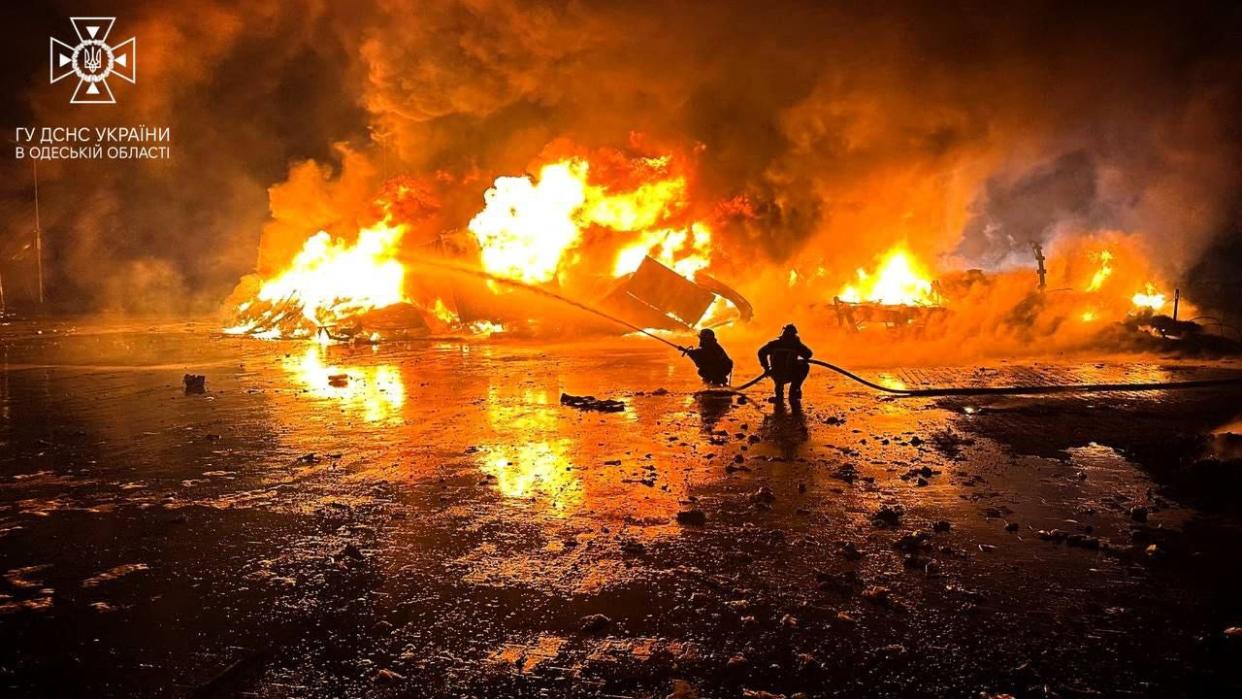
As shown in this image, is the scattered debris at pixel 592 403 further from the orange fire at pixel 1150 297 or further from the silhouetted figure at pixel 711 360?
the orange fire at pixel 1150 297

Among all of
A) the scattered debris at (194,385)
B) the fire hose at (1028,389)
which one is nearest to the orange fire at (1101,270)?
the fire hose at (1028,389)

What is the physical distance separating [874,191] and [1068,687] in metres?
29.3

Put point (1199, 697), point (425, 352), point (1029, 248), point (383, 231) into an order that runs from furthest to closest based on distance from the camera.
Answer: point (1029, 248)
point (383, 231)
point (425, 352)
point (1199, 697)

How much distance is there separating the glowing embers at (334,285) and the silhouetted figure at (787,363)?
18882mm

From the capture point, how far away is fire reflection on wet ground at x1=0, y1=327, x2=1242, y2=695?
12.5 feet

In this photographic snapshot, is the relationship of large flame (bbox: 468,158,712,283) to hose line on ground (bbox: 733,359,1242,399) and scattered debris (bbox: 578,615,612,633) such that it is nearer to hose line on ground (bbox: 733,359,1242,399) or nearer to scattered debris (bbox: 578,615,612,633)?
hose line on ground (bbox: 733,359,1242,399)

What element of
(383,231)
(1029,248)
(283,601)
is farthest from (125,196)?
(1029,248)

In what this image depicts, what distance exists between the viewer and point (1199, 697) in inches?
135

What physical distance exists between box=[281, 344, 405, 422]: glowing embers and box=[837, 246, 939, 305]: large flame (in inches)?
775

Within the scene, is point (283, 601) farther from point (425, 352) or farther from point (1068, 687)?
point (425, 352)

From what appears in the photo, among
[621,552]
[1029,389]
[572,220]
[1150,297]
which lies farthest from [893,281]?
[621,552]

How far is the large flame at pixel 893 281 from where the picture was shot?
28.9 metres

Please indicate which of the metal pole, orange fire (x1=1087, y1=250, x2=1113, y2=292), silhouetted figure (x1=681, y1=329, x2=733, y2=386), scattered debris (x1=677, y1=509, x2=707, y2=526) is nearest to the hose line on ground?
silhouetted figure (x1=681, y1=329, x2=733, y2=386)

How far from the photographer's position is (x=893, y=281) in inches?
1148
